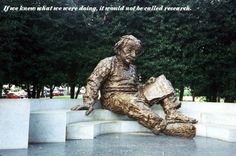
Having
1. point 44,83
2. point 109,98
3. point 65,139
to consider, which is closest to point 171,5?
point 44,83

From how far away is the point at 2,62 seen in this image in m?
14.8

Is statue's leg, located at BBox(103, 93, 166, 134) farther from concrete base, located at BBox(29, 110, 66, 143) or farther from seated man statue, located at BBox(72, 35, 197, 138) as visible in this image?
concrete base, located at BBox(29, 110, 66, 143)

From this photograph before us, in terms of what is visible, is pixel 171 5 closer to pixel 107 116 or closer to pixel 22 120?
pixel 107 116

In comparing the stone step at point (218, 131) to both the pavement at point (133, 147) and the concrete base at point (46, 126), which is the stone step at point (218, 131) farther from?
the concrete base at point (46, 126)

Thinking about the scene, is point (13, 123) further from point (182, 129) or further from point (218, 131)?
point (218, 131)

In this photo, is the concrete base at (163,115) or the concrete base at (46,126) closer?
the concrete base at (46,126)

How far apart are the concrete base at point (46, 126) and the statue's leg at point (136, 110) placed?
204 cm

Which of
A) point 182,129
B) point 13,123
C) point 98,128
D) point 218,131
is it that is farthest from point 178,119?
point 13,123

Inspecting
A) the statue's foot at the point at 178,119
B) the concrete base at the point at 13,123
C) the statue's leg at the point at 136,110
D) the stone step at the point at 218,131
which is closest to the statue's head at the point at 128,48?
the statue's leg at the point at 136,110

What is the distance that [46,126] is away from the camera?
8.16m

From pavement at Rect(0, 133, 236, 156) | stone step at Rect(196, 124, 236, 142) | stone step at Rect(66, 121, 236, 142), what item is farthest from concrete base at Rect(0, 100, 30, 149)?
stone step at Rect(196, 124, 236, 142)

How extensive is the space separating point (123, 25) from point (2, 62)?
17.1ft

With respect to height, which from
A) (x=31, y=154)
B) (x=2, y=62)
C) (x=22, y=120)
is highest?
(x=2, y=62)

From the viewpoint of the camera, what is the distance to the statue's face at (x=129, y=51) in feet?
34.3
